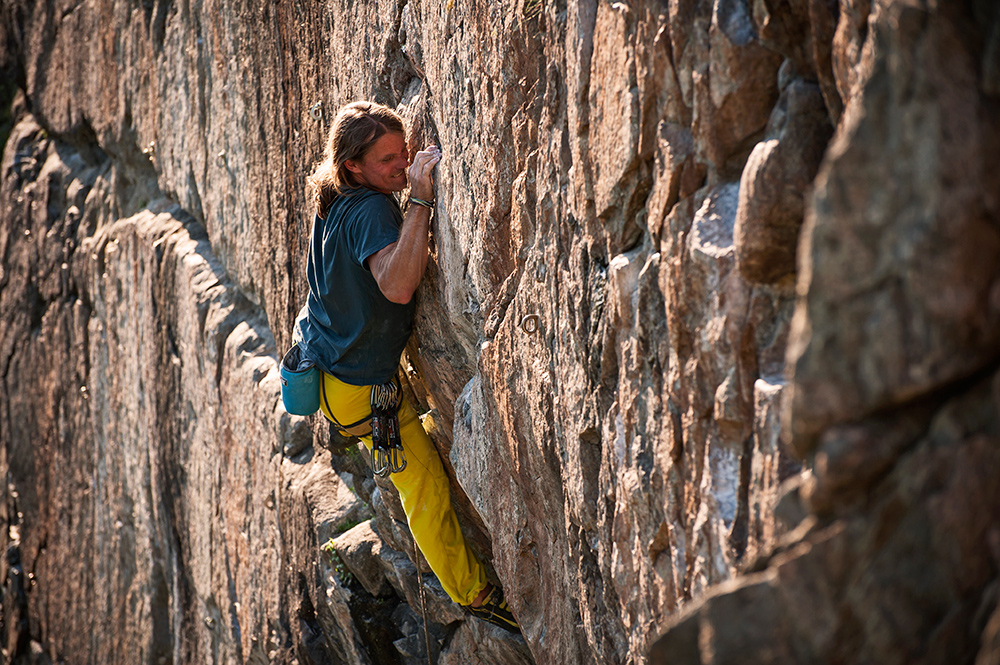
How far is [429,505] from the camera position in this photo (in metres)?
4.23

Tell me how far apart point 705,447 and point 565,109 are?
1.20 m

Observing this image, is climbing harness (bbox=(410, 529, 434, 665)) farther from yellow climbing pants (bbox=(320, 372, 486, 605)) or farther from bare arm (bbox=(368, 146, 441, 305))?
bare arm (bbox=(368, 146, 441, 305))

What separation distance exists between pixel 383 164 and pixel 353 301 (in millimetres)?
631

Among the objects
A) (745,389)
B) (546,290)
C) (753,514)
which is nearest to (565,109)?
(546,290)

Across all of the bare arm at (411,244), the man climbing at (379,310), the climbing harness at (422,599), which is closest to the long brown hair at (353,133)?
the man climbing at (379,310)

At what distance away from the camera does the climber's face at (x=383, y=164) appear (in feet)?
11.5

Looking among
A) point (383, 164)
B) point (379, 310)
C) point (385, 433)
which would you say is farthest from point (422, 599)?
point (383, 164)

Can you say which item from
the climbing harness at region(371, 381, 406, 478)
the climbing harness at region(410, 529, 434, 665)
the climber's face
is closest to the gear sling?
the climbing harness at region(371, 381, 406, 478)

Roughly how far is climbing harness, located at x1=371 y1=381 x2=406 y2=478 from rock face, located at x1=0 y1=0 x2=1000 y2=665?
0.23 meters

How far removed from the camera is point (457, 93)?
320cm

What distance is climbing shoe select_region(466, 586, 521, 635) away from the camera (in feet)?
13.9

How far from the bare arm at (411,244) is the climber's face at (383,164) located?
115mm

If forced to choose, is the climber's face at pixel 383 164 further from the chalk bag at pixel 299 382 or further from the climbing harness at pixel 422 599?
the climbing harness at pixel 422 599

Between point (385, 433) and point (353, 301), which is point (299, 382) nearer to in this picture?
point (385, 433)
